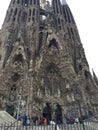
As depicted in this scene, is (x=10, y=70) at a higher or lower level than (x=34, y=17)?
lower

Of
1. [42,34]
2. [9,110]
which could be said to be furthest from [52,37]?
[9,110]

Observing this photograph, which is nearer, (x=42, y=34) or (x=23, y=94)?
(x=23, y=94)

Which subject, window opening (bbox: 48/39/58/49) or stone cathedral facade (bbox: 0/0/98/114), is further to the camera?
window opening (bbox: 48/39/58/49)

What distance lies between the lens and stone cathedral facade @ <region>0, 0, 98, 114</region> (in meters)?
Answer: 23.2

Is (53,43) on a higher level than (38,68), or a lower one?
higher

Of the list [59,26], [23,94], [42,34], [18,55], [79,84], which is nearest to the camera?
[23,94]

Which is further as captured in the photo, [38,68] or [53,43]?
[53,43]

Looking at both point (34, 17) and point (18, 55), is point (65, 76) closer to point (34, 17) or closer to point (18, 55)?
point (18, 55)

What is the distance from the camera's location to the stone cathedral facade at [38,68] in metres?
23.2

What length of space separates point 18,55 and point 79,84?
33.8ft

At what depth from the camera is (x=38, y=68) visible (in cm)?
2517

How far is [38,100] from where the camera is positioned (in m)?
23.0

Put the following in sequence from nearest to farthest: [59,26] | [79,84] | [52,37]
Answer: [79,84] → [52,37] → [59,26]

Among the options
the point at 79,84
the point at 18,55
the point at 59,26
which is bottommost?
the point at 79,84
